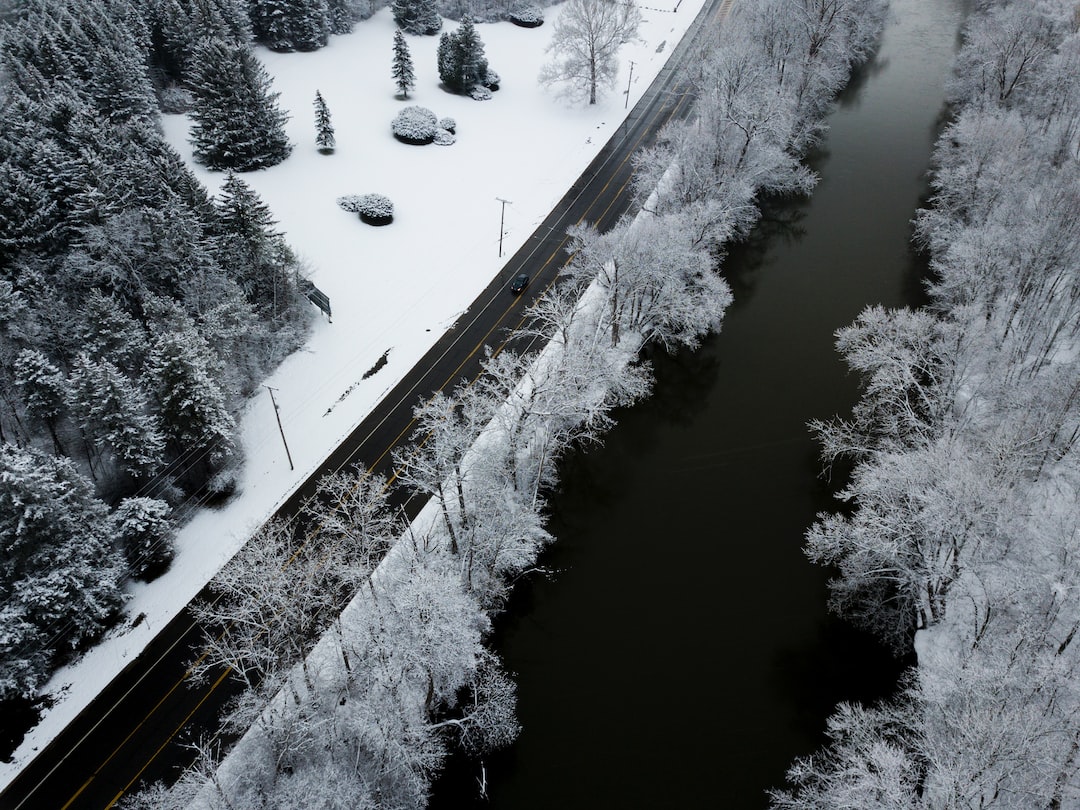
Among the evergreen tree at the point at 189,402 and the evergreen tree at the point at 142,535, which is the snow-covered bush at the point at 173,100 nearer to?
the evergreen tree at the point at 189,402

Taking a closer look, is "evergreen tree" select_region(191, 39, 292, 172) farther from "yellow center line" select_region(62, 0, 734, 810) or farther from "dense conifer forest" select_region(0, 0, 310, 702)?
"yellow center line" select_region(62, 0, 734, 810)

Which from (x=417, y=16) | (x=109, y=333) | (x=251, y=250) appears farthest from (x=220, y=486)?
(x=417, y=16)

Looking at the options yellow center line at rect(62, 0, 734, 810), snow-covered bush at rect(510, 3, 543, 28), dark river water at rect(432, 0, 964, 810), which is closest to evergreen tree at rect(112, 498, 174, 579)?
yellow center line at rect(62, 0, 734, 810)

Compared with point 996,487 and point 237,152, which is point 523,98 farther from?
point 996,487

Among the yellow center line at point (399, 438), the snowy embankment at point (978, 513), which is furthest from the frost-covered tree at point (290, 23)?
the snowy embankment at point (978, 513)

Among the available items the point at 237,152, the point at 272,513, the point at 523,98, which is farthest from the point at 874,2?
the point at 272,513

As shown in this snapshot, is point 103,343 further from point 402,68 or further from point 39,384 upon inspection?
point 402,68
